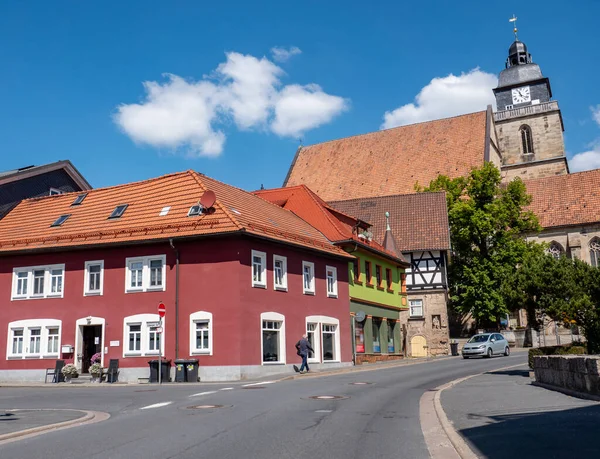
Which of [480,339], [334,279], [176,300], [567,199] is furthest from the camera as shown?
[567,199]

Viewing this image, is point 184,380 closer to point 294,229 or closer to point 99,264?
point 99,264

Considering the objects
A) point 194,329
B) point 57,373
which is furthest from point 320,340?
point 57,373

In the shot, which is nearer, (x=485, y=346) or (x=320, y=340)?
(x=320, y=340)

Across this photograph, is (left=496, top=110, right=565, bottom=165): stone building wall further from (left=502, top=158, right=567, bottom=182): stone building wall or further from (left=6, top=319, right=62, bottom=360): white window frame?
(left=6, top=319, right=62, bottom=360): white window frame

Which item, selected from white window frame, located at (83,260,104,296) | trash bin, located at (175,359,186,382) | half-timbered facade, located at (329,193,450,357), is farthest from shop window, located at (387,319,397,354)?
white window frame, located at (83,260,104,296)

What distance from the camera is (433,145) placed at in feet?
210

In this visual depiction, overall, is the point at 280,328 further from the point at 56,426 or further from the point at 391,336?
the point at 56,426

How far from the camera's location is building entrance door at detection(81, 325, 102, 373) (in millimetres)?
27500

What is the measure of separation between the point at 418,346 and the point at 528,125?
40351mm

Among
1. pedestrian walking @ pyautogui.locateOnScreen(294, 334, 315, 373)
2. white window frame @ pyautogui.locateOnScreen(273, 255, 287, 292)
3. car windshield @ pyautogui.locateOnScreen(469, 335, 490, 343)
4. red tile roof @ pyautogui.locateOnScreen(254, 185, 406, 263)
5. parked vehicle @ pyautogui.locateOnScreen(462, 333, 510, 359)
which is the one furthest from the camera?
car windshield @ pyautogui.locateOnScreen(469, 335, 490, 343)

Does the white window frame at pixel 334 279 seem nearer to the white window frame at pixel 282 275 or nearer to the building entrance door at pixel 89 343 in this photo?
the white window frame at pixel 282 275

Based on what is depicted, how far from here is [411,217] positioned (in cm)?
4847

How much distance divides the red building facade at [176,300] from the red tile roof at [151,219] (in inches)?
6.3

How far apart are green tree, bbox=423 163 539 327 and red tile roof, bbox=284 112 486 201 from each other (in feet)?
24.1
